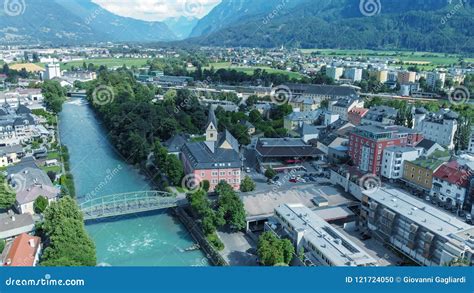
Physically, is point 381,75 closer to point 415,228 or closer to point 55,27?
point 415,228

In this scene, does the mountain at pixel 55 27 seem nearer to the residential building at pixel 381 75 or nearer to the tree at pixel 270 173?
the residential building at pixel 381 75

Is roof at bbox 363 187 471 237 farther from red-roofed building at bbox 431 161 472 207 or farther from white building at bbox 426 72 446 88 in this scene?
white building at bbox 426 72 446 88

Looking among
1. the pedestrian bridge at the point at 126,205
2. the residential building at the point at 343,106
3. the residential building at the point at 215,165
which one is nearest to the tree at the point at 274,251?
the pedestrian bridge at the point at 126,205

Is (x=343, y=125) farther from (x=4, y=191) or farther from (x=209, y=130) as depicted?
(x=4, y=191)

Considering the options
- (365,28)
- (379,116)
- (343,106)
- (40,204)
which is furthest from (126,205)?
(365,28)

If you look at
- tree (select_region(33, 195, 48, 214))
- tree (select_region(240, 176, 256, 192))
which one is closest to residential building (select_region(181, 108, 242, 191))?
tree (select_region(240, 176, 256, 192))

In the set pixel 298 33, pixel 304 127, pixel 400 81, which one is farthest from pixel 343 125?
pixel 298 33
